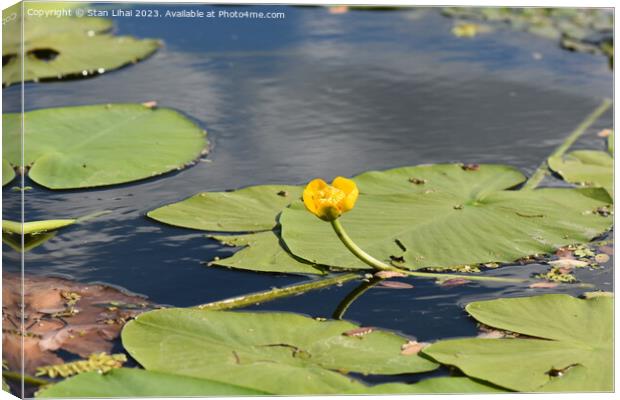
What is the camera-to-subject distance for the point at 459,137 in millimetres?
2502

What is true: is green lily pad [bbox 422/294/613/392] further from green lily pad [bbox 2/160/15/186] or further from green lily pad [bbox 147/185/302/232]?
green lily pad [bbox 2/160/15/186]

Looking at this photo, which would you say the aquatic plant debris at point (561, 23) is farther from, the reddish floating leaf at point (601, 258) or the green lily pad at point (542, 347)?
the green lily pad at point (542, 347)

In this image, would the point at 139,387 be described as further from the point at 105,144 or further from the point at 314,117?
the point at 314,117

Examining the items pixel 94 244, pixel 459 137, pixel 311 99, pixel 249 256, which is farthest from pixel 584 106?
pixel 94 244

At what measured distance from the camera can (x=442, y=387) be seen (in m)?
1.37

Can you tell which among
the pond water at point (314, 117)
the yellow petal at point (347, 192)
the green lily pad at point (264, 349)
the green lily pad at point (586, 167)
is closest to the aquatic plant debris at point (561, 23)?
the pond water at point (314, 117)

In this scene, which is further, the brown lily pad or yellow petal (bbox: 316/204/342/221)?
yellow petal (bbox: 316/204/342/221)

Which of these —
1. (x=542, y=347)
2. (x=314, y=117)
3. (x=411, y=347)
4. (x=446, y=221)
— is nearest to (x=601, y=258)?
(x=446, y=221)

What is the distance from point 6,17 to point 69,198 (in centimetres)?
63

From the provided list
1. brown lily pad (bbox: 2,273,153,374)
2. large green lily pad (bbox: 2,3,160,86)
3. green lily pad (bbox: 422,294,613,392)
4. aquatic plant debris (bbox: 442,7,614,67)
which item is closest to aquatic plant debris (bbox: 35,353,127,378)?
brown lily pad (bbox: 2,273,153,374)

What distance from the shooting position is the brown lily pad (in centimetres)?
144

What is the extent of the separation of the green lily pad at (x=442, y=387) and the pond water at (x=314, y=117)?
18cm

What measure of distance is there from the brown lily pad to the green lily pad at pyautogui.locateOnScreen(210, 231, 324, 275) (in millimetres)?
210

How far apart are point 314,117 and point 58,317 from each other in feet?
3.80
